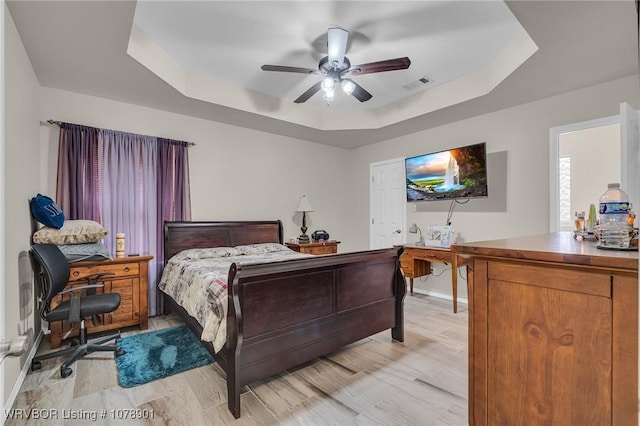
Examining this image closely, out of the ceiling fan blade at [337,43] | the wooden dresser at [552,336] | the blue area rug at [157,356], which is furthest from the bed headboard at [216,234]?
the wooden dresser at [552,336]

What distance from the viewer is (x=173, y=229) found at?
12.8 ft

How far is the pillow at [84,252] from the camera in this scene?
9.53 feet

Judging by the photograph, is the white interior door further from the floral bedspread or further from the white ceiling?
the floral bedspread

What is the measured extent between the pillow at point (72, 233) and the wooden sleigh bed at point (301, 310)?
1.11m

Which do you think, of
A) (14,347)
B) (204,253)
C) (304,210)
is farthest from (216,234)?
(14,347)

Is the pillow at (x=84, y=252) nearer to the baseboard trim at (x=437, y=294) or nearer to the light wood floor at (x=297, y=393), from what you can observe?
the light wood floor at (x=297, y=393)

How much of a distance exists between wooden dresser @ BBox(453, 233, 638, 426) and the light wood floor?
869 millimetres

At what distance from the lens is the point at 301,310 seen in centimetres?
233

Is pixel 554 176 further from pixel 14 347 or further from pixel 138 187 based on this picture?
pixel 138 187

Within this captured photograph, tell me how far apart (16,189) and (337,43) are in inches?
108

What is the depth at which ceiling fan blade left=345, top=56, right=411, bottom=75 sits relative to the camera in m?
2.53

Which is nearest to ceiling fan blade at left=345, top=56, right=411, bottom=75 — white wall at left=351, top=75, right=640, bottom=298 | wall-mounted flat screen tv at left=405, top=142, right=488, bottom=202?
wall-mounted flat screen tv at left=405, top=142, right=488, bottom=202

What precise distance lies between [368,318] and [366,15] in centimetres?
261

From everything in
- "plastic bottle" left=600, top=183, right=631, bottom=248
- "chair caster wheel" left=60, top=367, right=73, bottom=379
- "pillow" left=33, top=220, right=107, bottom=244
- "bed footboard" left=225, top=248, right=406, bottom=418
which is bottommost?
"chair caster wheel" left=60, top=367, right=73, bottom=379
